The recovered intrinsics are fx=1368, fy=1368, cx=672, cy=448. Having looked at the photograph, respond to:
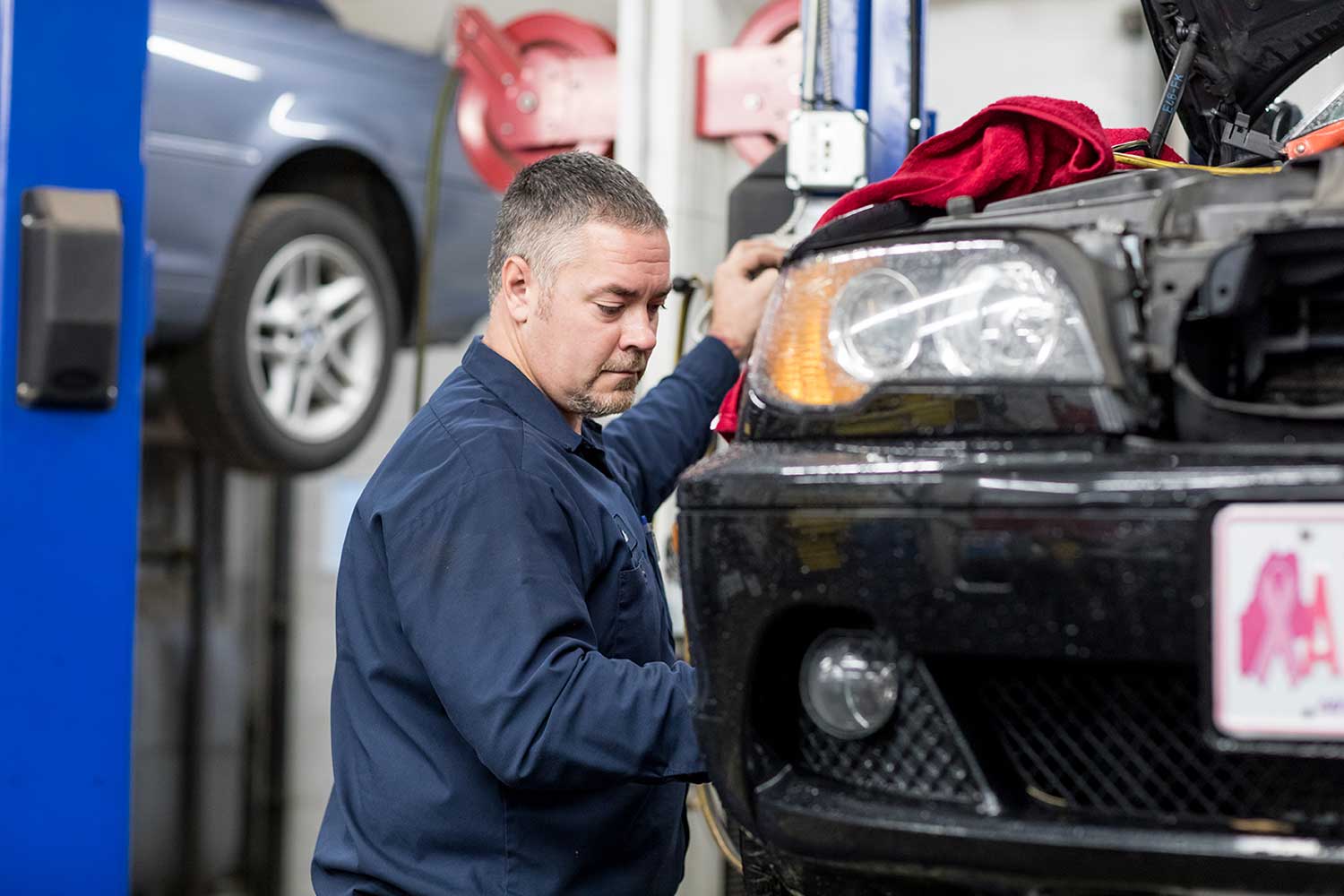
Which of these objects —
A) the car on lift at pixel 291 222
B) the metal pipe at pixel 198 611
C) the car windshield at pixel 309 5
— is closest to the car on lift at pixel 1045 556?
the car on lift at pixel 291 222

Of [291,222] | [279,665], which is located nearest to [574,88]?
[291,222]

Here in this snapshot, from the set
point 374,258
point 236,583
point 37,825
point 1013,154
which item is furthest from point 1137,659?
point 236,583

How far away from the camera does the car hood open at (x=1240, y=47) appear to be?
1717 millimetres

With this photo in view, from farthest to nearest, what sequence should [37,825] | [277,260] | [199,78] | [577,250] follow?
[277,260]
[199,78]
[37,825]
[577,250]

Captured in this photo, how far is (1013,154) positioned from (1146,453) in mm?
542

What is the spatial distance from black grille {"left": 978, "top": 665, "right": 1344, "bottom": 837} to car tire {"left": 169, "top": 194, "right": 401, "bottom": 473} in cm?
317

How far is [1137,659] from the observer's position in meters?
0.92

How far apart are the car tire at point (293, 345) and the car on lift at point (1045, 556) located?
2956 mm

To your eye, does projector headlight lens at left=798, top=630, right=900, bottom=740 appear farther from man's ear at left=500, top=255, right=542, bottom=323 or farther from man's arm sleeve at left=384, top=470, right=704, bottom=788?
man's ear at left=500, top=255, right=542, bottom=323

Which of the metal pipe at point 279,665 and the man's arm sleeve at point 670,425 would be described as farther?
the metal pipe at point 279,665

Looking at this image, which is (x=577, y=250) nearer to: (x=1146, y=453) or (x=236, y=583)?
(x=1146, y=453)

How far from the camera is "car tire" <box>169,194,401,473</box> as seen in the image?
12.5 feet

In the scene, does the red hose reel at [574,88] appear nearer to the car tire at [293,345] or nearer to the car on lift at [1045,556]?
the car tire at [293,345]

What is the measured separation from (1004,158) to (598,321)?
→ 464 mm
